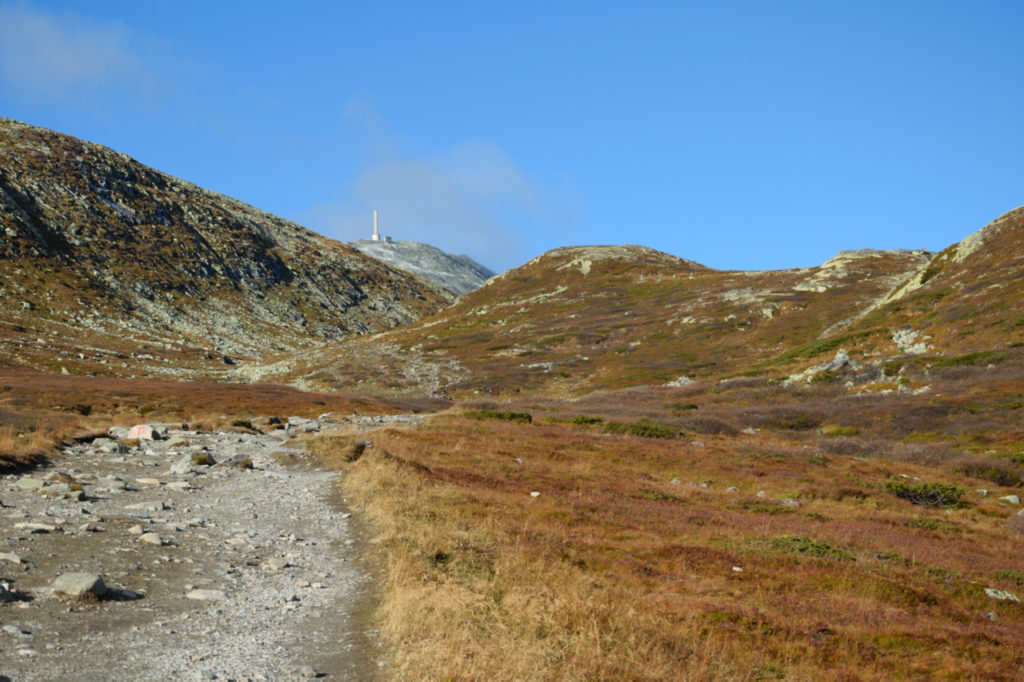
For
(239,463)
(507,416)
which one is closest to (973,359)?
(507,416)

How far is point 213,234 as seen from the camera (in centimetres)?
18538

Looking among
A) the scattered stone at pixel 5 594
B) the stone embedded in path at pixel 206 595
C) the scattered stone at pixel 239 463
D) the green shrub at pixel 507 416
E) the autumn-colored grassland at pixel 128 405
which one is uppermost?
the autumn-colored grassland at pixel 128 405

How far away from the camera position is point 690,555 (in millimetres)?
15250

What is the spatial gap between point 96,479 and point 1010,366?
177 ft

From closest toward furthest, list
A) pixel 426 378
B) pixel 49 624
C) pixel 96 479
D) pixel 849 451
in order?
pixel 49 624, pixel 96 479, pixel 849 451, pixel 426 378

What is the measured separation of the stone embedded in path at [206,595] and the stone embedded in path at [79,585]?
131 cm

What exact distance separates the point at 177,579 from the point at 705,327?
3909 inches

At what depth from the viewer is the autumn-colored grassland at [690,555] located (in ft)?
29.7

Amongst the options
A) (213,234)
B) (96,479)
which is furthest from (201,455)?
(213,234)

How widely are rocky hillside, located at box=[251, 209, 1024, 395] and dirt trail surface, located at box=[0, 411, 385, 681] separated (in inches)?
1950

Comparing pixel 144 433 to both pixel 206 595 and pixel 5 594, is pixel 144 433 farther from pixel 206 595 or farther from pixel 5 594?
pixel 5 594

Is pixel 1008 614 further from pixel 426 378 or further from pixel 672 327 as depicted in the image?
pixel 672 327

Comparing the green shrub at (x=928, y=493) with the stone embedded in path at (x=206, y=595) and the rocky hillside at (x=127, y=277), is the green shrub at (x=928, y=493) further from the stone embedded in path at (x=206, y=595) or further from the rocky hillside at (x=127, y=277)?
the rocky hillside at (x=127, y=277)

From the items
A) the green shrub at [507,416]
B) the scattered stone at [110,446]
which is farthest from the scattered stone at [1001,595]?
the green shrub at [507,416]
